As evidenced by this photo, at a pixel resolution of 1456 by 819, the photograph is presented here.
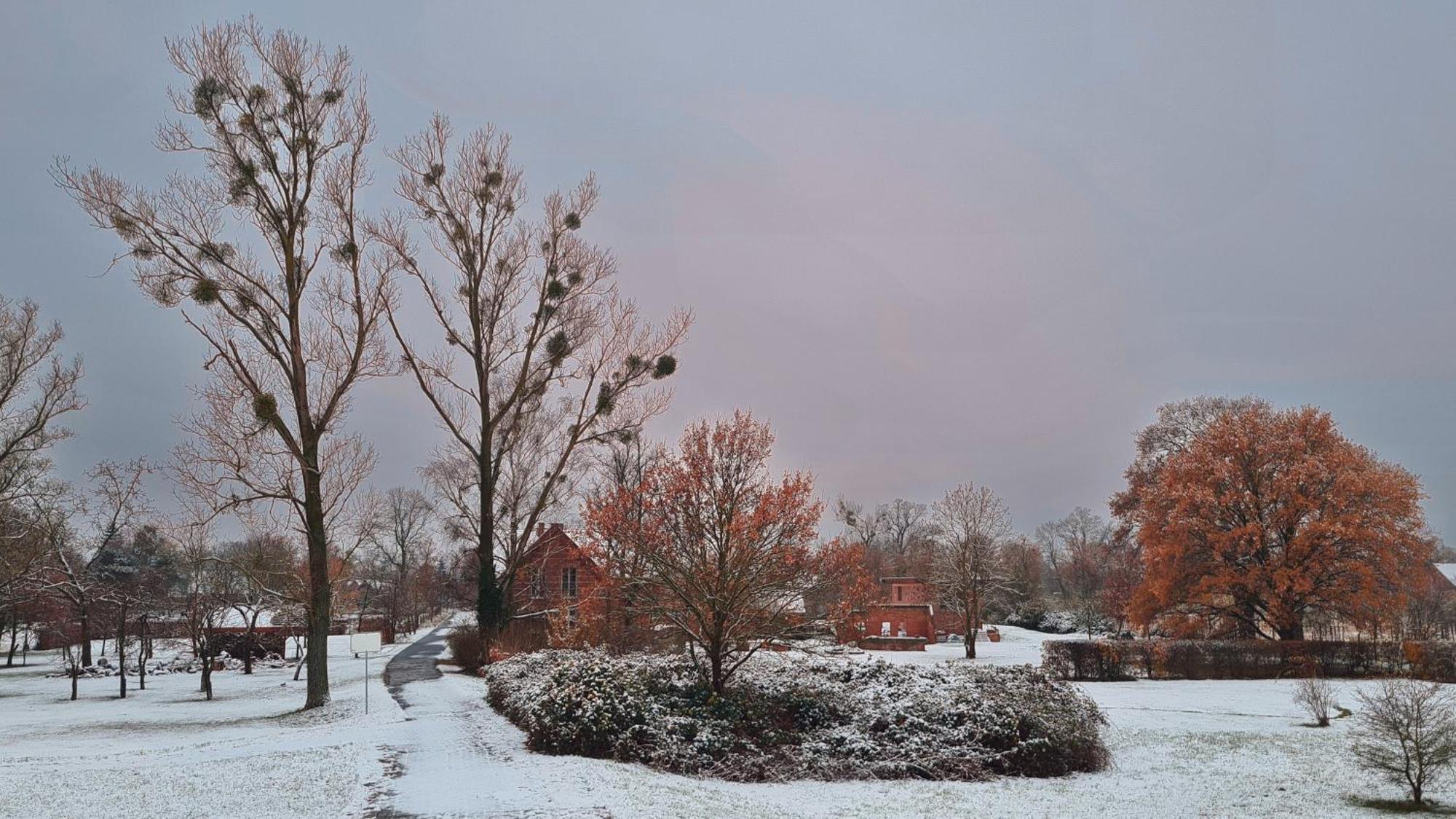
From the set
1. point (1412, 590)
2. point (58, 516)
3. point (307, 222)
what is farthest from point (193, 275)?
point (1412, 590)

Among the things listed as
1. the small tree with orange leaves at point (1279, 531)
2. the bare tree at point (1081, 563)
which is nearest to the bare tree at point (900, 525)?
the bare tree at point (1081, 563)

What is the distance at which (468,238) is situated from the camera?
23.4 meters

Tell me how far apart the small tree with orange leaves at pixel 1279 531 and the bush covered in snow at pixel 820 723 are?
→ 1623 centimetres

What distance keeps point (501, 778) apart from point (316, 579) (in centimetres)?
992

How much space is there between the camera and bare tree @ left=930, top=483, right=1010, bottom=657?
35500mm

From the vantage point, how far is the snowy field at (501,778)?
9.30 meters

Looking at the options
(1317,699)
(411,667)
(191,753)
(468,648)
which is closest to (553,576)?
(411,667)

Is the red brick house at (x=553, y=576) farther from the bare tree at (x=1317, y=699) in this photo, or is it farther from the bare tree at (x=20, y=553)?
the bare tree at (x=20, y=553)

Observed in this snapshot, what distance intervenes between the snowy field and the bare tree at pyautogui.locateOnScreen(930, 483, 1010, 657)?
17.7 meters

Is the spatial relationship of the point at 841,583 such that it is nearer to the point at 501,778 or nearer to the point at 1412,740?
the point at 501,778

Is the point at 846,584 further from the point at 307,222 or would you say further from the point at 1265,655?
the point at 1265,655

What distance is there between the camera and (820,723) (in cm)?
1385

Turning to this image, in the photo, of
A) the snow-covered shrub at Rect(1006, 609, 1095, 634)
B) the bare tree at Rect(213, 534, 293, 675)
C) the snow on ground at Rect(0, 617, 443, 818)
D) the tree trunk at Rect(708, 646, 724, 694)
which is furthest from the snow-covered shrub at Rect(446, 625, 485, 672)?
the snow-covered shrub at Rect(1006, 609, 1095, 634)

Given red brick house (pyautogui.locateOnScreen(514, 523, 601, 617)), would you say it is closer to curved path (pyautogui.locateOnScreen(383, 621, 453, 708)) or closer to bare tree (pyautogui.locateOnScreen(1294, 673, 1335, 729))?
curved path (pyautogui.locateOnScreen(383, 621, 453, 708))
